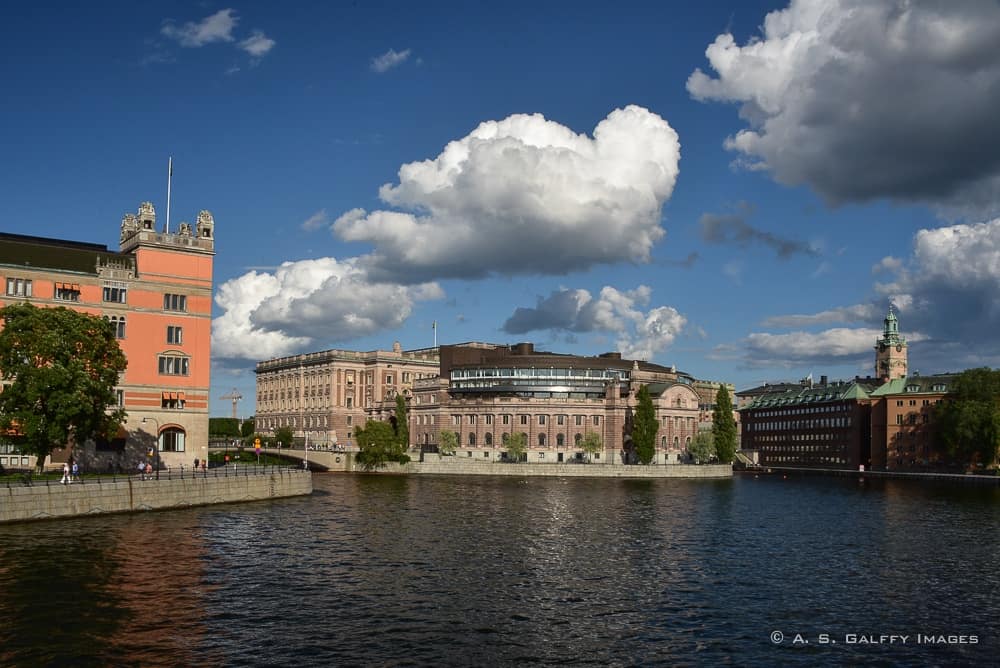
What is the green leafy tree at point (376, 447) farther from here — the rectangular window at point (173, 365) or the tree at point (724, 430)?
the tree at point (724, 430)

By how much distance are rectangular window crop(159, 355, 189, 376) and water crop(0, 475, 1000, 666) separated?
25.8 metres

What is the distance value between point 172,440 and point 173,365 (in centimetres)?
893

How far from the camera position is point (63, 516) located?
74875 millimetres

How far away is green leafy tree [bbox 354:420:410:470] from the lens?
567ft

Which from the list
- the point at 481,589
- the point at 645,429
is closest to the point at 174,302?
the point at 481,589

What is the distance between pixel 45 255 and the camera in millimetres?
108688

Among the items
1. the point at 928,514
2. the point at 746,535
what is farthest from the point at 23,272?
the point at 928,514

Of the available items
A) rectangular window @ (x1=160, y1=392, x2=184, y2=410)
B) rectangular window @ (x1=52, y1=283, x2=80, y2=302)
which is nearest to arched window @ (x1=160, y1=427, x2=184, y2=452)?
rectangular window @ (x1=160, y1=392, x2=184, y2=410)

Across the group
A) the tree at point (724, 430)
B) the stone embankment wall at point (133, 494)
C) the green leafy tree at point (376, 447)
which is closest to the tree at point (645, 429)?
the tree at point (724, 430)

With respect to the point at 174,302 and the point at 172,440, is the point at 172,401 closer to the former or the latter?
the point at 172,440

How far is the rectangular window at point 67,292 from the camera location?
10712 cm

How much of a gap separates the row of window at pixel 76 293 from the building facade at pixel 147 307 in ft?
0.36

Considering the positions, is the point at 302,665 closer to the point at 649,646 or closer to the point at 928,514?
the point at 649,646

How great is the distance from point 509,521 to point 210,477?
98.7ft
